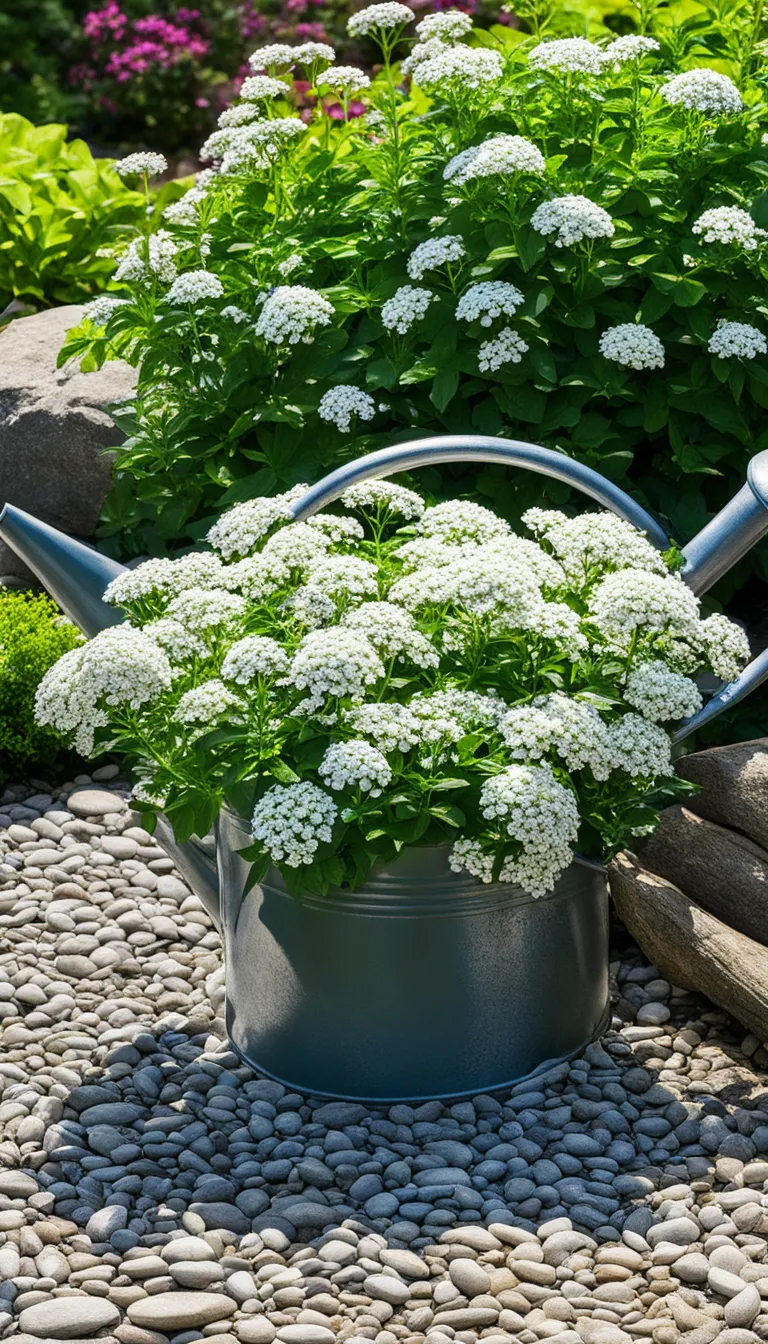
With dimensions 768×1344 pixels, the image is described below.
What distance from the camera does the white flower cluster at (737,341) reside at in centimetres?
307

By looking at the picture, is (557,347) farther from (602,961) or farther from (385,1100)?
(385,1100)

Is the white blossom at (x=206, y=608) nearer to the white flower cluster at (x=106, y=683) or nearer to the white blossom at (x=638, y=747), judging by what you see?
the white flower cluster at (x=106, y=683)

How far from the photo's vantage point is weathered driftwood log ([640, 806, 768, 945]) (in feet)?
8.73

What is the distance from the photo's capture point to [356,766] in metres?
2.14

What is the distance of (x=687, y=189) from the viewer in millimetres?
3258

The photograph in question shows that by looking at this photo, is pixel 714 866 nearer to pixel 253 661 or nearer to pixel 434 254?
pixel 253 661

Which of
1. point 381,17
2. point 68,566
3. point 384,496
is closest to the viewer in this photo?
point 384,496

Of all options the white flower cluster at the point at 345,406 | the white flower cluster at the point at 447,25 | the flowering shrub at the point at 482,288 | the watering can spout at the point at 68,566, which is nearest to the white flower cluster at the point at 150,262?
the flowering shrub at the point at 482,288

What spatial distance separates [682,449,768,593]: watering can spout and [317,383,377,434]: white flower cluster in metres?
0.80

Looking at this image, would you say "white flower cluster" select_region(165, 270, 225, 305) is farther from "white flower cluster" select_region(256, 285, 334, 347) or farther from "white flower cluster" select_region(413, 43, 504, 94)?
"white flower cluster" select_region(413, 43, 504, 94)

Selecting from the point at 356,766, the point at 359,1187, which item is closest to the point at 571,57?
the point at 356,766

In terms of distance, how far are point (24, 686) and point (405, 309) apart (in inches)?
48.8

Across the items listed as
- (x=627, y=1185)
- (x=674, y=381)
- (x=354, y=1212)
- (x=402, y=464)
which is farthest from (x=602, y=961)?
(x=674, y=381)

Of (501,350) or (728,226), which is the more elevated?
(728,226)
